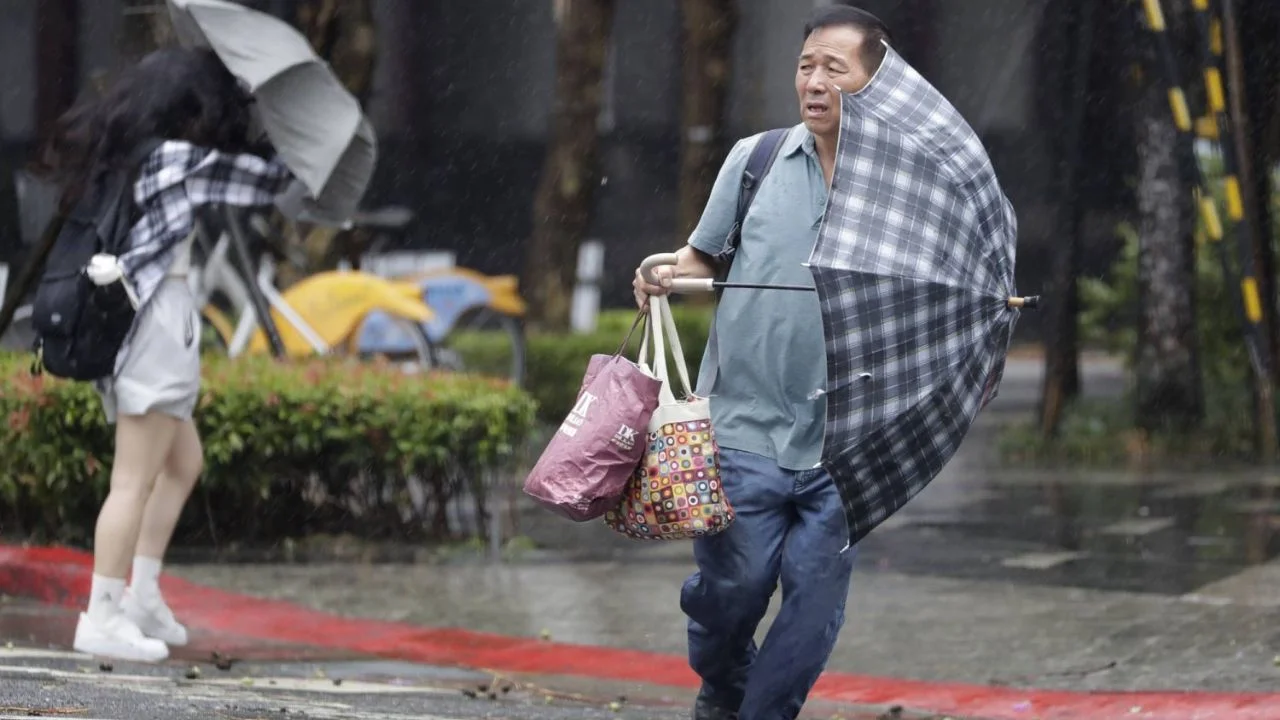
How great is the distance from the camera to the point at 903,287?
15.2ft

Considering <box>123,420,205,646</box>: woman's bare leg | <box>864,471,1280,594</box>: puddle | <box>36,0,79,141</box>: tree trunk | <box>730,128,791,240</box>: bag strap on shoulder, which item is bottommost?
<box>864,471,1280,594</box>: puddle

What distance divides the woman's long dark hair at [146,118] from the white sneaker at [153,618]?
1.35 metres

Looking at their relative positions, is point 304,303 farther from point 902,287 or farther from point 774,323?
point 902,287

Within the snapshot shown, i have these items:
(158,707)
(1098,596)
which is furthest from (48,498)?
(1098,596)

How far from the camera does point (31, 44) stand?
63.1 ft

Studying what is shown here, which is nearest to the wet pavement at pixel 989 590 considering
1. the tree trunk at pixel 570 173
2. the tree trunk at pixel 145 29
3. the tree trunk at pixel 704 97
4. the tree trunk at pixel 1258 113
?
the tree trunk at pixel 1258 113

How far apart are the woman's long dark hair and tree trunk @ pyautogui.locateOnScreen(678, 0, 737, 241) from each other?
Result: 9.76m

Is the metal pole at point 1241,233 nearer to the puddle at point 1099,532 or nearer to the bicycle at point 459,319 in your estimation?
the puddle at point 1099,532

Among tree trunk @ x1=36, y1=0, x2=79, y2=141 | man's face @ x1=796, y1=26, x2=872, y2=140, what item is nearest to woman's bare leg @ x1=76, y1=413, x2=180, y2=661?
man's face @ x1=796, y1=26, x2=872, y2=140

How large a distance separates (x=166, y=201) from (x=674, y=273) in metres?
2.40

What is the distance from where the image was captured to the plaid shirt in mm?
6539

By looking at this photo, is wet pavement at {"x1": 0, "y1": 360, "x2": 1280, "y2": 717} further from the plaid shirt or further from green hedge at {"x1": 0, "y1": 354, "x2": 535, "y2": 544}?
the plaid shirt

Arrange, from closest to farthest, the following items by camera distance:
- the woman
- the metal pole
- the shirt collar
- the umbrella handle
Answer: the umbrella handle < the shirt collar < the woman < the metal pole

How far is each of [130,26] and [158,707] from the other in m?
6.57
